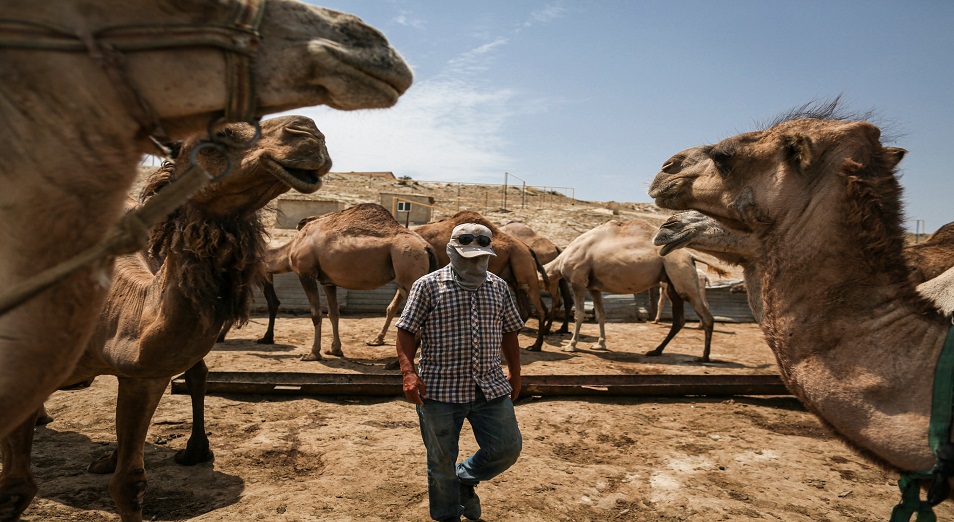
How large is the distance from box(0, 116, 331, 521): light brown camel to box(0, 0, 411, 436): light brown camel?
157 cm

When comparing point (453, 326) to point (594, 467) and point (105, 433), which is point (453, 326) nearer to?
point (594, 467)

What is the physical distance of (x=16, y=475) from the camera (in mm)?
3553

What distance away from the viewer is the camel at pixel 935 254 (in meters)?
4.61

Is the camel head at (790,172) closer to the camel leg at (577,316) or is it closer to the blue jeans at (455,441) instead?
the blue jeans at (455,441)

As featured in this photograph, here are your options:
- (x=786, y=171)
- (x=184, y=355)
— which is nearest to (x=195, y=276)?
(x=184, y=355)

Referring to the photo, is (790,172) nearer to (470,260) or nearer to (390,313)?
(470,260)

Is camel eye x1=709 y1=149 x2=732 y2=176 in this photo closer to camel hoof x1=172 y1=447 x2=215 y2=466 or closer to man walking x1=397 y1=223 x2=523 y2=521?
man walking x1=397 y1=223 x2=523 y2=521

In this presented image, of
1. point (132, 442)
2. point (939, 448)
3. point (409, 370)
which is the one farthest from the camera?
point (409, 370)

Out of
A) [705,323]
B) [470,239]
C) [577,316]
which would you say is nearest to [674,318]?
[705,323]

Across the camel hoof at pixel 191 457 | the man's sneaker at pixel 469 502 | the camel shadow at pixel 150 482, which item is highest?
the man's sneaker at pixel 469 502

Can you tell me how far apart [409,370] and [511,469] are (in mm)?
1734

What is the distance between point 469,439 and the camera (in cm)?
569

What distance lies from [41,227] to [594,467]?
15.2ft

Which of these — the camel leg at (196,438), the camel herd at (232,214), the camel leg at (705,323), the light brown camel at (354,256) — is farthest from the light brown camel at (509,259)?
the camel herd at (232,214)
